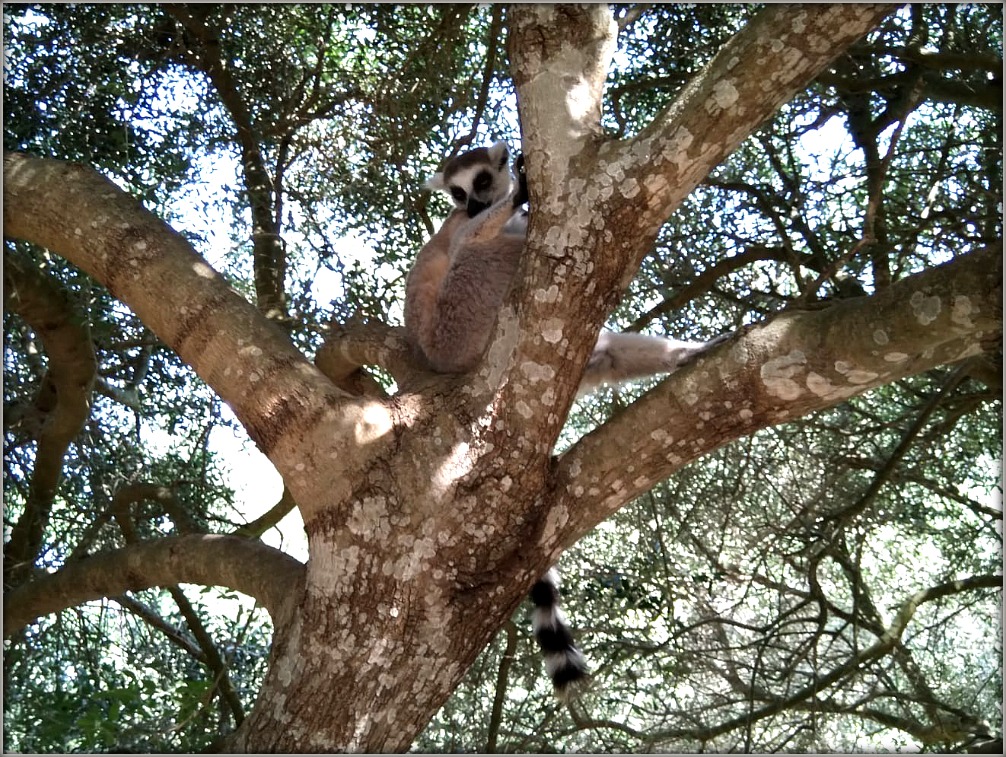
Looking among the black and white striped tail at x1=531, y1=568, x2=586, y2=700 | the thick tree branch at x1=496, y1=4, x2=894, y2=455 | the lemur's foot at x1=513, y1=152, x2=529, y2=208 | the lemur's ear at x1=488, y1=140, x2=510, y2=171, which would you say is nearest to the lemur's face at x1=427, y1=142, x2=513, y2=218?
the lemur's ear at x1=488, y1=140, x2=510, y2=171

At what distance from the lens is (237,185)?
204 inches

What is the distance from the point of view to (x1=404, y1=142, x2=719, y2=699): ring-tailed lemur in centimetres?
388

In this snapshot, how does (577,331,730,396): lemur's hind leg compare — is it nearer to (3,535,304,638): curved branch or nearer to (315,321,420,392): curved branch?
(315,321,420,392): curved branch

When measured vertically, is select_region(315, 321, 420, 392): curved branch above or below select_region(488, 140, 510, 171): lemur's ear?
below

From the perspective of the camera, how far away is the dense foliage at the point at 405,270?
4.55 metres

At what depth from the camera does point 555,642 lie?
11.7 ft

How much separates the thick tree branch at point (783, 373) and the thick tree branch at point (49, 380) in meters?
2.50

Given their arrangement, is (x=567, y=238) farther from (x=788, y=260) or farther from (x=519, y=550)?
(x=788, y=260)

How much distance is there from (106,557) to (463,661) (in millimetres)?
1832

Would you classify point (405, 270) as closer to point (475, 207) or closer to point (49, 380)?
point (475, 207)

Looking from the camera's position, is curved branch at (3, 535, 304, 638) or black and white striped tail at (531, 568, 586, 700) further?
black and white striped tail at (531, 568, 586, 700)

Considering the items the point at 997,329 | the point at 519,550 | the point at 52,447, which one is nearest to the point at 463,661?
the point at 519,550

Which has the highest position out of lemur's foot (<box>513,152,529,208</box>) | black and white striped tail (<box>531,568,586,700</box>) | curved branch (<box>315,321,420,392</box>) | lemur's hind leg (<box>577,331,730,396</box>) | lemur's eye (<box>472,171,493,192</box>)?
lemur's eye (<box>472,171,493,192</box>)

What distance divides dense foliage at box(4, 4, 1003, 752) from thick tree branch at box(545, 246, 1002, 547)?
1.67m
